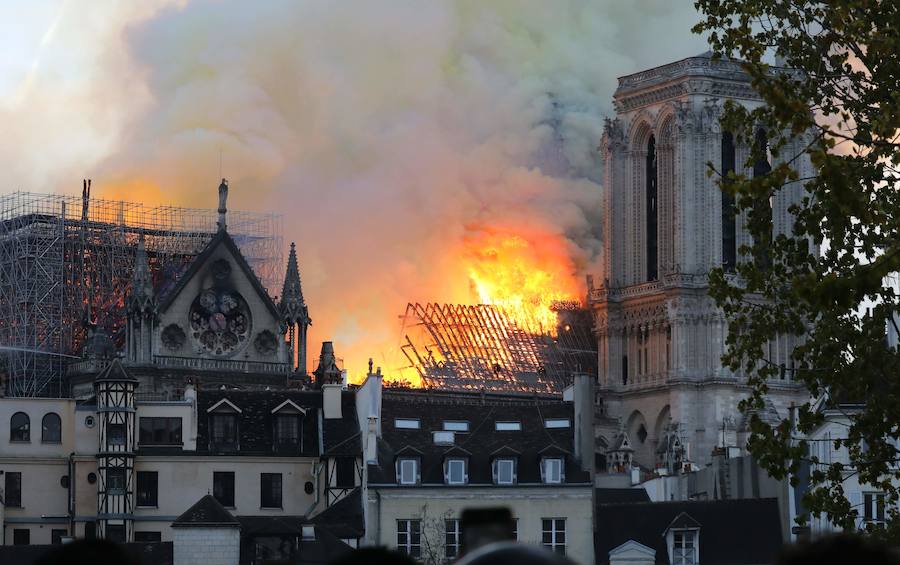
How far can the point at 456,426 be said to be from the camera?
83.0m

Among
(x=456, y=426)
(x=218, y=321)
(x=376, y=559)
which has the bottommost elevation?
(x=376, y=559)

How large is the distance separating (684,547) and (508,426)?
8374 millimetres

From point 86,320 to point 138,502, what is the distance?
32223 millimetres

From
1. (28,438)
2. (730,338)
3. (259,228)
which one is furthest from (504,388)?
(730,338)

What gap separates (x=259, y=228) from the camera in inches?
5167

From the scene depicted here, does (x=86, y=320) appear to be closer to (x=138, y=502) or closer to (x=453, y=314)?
(x=138, y=502)

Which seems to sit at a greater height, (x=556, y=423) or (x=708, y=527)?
(x=556, y=423)

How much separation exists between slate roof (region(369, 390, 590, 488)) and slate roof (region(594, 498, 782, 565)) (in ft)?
6.24

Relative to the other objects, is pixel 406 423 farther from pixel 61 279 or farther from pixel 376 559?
pixel 376 559

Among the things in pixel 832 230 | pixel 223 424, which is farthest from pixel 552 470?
pixel 832 230

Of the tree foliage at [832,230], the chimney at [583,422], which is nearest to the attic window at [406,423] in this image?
the chimney at [583,422]

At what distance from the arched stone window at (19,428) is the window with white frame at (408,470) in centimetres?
1421

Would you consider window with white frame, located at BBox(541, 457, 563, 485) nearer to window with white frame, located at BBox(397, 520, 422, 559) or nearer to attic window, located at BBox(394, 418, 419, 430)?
window with white frame, located at BBox(397, 520, 422, 559)

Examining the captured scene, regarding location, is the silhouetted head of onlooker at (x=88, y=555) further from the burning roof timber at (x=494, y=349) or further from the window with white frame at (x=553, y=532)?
the burning roof timber at (x=494, y=349)
